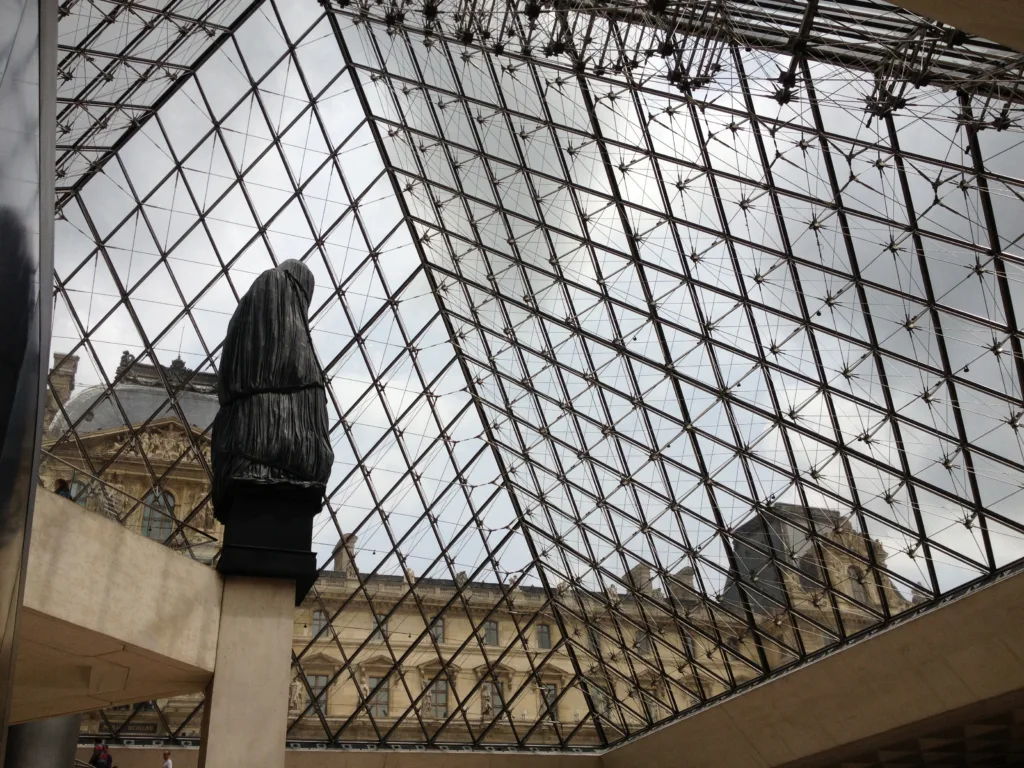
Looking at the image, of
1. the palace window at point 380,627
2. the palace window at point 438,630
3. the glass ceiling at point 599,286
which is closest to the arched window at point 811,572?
the glass ceiling at point 599,286

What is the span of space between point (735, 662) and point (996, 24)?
22.1 metres

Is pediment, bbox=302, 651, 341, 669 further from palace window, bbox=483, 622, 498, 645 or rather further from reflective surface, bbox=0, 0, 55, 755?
reflective surface, bbox=0, 0, 55, 755

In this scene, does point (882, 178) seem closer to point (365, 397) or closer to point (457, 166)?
point (457, 166)

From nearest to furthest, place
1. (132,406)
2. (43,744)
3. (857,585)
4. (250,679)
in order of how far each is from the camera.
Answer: (250,679)
(43,744)
(857,585)
(132,406)

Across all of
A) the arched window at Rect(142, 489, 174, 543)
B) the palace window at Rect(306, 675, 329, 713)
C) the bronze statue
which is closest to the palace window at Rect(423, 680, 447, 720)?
the palace window at Rect(306, 675, 329, 713)

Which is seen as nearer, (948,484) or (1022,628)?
(1022,628)

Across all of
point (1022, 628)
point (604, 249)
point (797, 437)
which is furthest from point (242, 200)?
point (1022, 628)

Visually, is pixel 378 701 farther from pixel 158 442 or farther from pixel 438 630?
pixel 158 442

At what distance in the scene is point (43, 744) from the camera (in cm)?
2186

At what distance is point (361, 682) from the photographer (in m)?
32.1

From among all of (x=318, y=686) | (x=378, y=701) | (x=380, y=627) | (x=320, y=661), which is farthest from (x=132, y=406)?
(x=378, y=701)

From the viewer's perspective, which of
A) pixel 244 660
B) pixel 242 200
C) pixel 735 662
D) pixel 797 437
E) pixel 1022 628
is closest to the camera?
pixel 244 660

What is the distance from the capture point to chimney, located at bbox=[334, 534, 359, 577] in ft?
106

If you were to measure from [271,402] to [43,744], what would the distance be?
10345 millimetres
